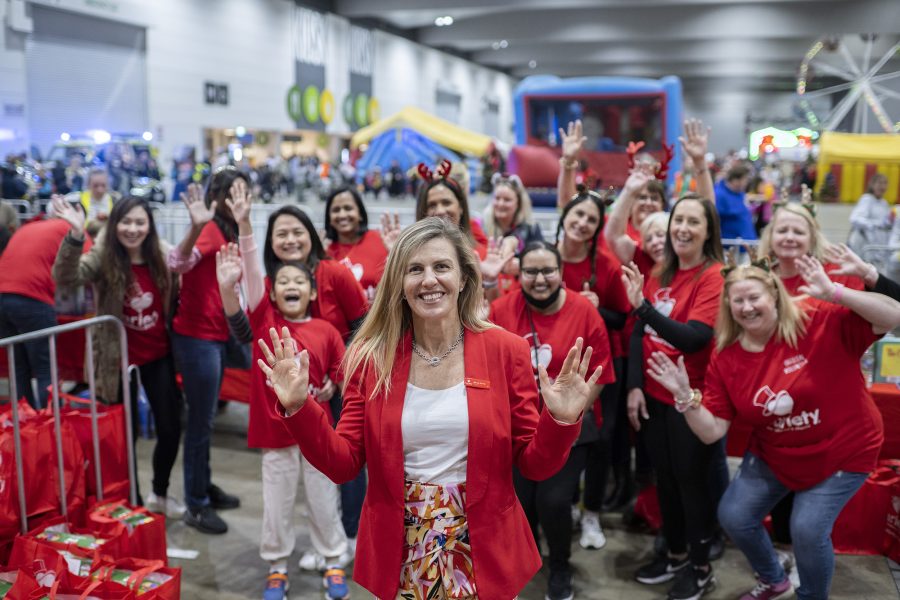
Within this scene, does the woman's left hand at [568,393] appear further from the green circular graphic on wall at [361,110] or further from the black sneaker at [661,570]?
the green circular graphic on wall at [361,110]

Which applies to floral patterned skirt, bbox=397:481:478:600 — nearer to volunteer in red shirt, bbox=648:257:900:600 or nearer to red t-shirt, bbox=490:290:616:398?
volunteer in red shirt, bbox=648:257:900:600

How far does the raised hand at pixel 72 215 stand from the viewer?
421 centimetres

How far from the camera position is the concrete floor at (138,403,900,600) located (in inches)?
146

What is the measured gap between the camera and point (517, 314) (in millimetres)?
3561

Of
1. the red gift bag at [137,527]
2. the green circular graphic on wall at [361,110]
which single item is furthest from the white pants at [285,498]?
the green circular graphic on wall at [361,110]

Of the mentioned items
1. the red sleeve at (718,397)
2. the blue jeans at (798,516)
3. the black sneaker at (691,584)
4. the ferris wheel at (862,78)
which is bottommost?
the black sneaker at (691,584)

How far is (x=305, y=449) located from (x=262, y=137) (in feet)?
82.1

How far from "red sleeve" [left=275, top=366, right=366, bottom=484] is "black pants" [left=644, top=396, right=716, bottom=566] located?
5.80ft

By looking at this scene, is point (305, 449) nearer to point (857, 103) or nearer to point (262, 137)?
point (262, 137)

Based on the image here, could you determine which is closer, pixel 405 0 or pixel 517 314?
pixel 517 314

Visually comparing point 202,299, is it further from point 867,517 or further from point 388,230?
point 867,517

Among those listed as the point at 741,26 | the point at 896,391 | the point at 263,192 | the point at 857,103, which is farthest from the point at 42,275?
the point at 857,103

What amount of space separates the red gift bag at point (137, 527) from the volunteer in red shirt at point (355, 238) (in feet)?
4.81

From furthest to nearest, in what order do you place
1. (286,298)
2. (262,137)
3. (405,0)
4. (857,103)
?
1. (857,103)
2. (262,137)
3. (405,0)
4. (286,298)
